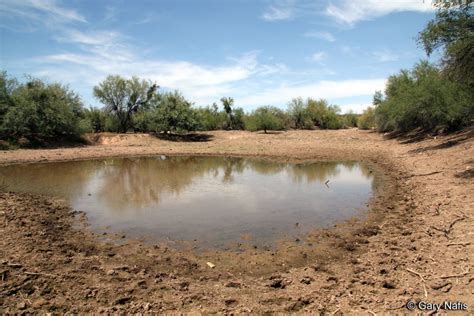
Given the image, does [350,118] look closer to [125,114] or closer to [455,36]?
[125,114]

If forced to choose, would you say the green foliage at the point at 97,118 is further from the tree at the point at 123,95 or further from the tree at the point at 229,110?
the tree at the point at 229,110

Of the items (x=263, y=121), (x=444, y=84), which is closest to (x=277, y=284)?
(x=444, y=84)

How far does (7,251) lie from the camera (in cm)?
591

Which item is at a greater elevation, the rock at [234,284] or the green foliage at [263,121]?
the green foliage at [263,121]

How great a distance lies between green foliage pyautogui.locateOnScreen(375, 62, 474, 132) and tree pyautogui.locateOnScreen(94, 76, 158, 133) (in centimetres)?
2758

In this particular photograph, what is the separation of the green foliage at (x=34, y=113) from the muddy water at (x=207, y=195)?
9.15 meters

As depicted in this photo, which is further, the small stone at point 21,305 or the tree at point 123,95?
the tree at point 123,95

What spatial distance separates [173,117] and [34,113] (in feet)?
44.7

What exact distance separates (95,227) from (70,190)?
17.8ft

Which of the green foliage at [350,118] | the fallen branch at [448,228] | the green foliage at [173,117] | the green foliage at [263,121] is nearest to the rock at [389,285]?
the fallen branch at [448,228]

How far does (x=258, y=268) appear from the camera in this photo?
18.1 ft

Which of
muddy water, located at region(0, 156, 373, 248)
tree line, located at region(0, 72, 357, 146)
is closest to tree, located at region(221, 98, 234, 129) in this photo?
tree line, located at region(0, 72, 357, 146)

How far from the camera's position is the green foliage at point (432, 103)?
59.7 ft

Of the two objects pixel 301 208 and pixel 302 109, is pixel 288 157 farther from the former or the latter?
pixel 302 109
